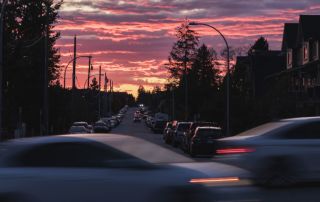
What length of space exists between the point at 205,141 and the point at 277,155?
18.5 metres

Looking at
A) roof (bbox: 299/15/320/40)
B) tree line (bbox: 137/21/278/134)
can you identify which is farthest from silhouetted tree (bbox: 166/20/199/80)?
roof (bbox: 299/15/320/40)

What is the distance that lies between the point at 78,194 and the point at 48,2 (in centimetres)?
3984

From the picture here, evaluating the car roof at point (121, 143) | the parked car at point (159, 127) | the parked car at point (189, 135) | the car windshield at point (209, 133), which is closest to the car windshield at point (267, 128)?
the car roof at point (121, 143)

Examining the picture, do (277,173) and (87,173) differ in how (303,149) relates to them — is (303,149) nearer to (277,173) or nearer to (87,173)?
(277,173)

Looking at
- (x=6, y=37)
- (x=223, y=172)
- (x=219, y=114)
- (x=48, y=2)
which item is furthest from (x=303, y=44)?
(x=223, y=172)

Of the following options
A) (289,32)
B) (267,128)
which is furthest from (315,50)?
(267,128)

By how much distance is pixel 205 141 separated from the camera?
3362 cm

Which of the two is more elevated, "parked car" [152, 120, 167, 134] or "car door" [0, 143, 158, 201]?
"car door" [0, 143, 158, 201]

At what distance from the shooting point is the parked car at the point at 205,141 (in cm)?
3344

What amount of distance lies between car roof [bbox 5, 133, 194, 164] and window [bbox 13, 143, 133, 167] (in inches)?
3.3

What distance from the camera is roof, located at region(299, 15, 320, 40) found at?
57.2 metres

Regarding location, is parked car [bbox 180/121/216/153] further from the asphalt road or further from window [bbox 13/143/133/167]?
window [bbox 13/143/133/167]

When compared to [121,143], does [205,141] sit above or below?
below

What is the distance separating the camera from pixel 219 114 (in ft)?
172
